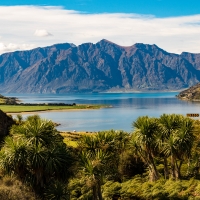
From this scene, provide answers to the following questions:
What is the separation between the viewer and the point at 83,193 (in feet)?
140

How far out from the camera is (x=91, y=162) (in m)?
36.7

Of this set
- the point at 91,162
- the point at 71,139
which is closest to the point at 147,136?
the point at 91,162

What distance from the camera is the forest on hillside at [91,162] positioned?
34.4 m

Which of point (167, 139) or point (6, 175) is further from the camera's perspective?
point (167, 139)

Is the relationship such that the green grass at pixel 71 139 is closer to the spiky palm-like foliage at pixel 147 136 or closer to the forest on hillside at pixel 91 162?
the forest on hillside at pixel 91 162

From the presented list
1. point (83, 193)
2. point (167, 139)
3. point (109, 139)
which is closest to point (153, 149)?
point (167, 139)

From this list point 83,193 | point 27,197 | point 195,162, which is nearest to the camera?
point 27,197

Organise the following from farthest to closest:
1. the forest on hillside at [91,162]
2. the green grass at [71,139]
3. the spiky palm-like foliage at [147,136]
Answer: the green grass at [71,139] < the spiky palm-like foliage at [147,136] < the forest on hillside at [91,162]

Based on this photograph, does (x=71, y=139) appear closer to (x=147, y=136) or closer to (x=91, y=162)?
(x=147, y=136)

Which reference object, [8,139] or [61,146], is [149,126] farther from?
[8,139]

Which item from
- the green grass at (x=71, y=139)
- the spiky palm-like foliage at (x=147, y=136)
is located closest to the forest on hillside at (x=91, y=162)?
the spiky palm-like foliage at (x=147, y=136)

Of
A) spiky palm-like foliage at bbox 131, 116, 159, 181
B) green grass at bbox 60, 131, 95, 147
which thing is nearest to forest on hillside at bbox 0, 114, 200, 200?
spiky palm-like foliage at bbox 131, 116, 159, 181

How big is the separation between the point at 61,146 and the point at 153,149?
50.9 ft

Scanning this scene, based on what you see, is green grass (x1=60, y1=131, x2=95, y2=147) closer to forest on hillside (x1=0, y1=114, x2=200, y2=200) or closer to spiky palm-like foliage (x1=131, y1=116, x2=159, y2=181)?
forest on hillside (x1=0, y1=114, x2=200, y2=200)
